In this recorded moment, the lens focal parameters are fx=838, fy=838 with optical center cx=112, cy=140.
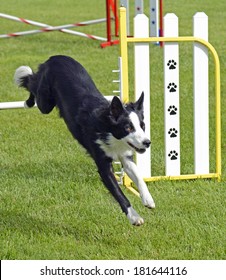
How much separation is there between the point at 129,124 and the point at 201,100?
192 centimetres

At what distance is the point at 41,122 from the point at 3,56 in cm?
554

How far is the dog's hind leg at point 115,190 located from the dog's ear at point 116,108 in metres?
0.35

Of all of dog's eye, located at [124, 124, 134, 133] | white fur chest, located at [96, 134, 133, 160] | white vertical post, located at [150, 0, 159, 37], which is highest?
white vertical post, located at [150, 0, 159, 37]

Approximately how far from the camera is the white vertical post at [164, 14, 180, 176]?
702 cm

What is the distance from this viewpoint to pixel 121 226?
5.93 metres

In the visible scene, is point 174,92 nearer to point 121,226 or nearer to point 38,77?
point 38,77

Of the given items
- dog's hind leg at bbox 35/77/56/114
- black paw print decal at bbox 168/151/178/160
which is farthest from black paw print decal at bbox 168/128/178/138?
dog's hind leg at bbox 35/77/56/114

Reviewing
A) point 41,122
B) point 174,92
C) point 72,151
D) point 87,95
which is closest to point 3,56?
point 41,122

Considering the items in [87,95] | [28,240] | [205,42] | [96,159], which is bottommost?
[28,240]

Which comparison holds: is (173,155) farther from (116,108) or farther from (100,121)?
(116,108)

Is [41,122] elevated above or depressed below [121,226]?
above

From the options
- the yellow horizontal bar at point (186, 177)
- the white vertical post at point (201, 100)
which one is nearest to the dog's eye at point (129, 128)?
the yellow horizontal bar at point (186, 177)

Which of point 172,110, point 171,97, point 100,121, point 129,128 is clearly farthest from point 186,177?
point 129,128

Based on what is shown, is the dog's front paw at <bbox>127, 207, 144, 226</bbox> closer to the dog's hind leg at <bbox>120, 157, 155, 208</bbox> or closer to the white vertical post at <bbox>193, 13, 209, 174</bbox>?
the dog's hind leg at <bbox>120, 157, 155, 208</bbox>
